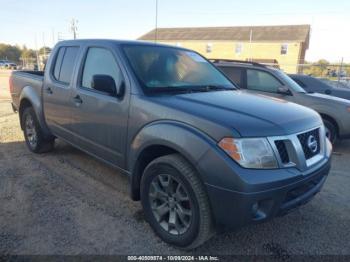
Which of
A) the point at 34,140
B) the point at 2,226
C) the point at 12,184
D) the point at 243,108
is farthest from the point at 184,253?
the point at 34,140

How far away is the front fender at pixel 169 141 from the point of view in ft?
8.12

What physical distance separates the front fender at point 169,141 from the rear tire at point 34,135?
2.63m

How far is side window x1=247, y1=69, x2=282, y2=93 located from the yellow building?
30.7m

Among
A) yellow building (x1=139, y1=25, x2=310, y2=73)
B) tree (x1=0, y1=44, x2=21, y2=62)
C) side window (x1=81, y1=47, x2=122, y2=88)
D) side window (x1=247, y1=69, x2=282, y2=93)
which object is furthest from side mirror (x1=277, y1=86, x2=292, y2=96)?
tree (x1=0, y1=44, x2=21, y2=62)

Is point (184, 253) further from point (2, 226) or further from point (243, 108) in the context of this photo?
point (2, 226)

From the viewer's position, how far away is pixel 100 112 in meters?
3.50

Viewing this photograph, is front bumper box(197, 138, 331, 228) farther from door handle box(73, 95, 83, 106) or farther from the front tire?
door handle box(73, 95, 83, 106)

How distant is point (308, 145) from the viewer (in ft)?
9.19

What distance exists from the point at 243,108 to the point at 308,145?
0.66 m

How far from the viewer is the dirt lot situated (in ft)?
9.48

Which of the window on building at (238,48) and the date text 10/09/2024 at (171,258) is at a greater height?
the window on building at (238,48)

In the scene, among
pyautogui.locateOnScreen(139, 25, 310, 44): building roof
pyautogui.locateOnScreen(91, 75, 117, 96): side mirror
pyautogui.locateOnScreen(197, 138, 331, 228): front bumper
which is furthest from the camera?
pyautogui.locateOnScreen(139, 25, 310, 44): building roof

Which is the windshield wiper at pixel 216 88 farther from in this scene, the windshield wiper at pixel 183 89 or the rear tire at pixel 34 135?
the rear tire at pixel 34 135

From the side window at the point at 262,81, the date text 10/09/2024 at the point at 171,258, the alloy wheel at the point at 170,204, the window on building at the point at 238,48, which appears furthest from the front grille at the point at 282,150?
the window on building at the point at 238,48
